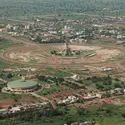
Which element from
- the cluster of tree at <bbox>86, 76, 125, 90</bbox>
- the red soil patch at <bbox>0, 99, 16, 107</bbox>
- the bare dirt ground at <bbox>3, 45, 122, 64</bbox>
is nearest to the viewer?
the red soil patch at <bbox>0, 99, 16, 107</bbox>

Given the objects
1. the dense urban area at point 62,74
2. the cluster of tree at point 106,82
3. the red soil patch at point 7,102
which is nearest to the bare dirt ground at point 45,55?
the dense urban area at point 62,74

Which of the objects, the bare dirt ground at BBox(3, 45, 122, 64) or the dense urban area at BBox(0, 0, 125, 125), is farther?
the bare dirt ground at BBox(3, 45, 122, 64)

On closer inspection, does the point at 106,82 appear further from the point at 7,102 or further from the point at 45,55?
the point at 45,55

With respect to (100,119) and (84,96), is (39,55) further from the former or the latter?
(100,119)

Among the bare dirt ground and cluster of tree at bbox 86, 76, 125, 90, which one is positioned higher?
cluster of tree at bbox 86, 76, 125, 90

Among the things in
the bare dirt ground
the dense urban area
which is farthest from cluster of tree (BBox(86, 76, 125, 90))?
the bare dirt ground

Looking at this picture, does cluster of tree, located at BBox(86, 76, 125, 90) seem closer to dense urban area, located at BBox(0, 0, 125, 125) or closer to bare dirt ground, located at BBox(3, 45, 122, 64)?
dense urban area, located at BBox(0, 0, 125, 125)

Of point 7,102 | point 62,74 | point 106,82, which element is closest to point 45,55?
point 62,74

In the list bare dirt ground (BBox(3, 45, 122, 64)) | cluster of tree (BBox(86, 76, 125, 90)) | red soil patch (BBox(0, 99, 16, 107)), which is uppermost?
red soil patch (BBox(0, 99, 16, 107))

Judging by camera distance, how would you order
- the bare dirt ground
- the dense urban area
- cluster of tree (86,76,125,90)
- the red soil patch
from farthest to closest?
the bare dirt ground → cluster of tree (86,76,125,90) → the red soil patch → the dense urban area
